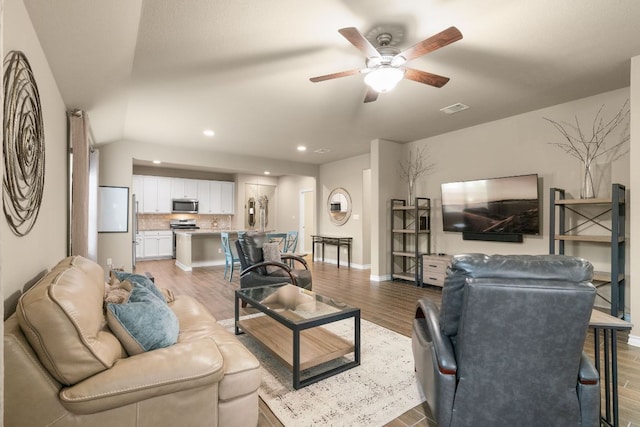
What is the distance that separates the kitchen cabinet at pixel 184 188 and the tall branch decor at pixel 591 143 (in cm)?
828

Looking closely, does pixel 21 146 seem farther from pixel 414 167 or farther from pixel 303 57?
pixel 414 167

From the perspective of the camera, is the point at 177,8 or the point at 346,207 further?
the point at 346,207

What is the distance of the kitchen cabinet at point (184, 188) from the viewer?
28.5 feet

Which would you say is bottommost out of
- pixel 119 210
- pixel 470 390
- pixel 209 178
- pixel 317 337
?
pixel 317 337

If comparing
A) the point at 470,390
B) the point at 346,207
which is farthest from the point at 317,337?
the point at 346,207

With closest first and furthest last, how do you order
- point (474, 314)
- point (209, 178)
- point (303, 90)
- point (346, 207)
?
point (474, 314) < point (303, 90) < point (346, 207) < point (209, 178)

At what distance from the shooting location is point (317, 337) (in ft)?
8.62

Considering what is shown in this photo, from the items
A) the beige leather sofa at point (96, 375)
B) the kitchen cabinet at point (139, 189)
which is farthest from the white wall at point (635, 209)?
the kitchen cabinet at point (139, 189)

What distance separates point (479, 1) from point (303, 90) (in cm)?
188

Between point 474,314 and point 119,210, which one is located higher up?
point 119,210

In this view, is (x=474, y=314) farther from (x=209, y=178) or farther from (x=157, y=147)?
(x=209, y=178)

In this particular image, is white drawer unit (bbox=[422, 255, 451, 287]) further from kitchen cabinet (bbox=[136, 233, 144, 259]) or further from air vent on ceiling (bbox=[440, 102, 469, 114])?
kitchen cabinet (bbox=[136, 233, 144, 259])

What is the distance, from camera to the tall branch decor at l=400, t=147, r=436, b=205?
565cm

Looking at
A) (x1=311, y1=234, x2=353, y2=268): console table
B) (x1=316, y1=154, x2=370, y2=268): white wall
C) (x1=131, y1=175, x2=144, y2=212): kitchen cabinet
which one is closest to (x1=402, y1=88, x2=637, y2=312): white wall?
(x1=316, y1=154, x2=370, y2=268): white wall
